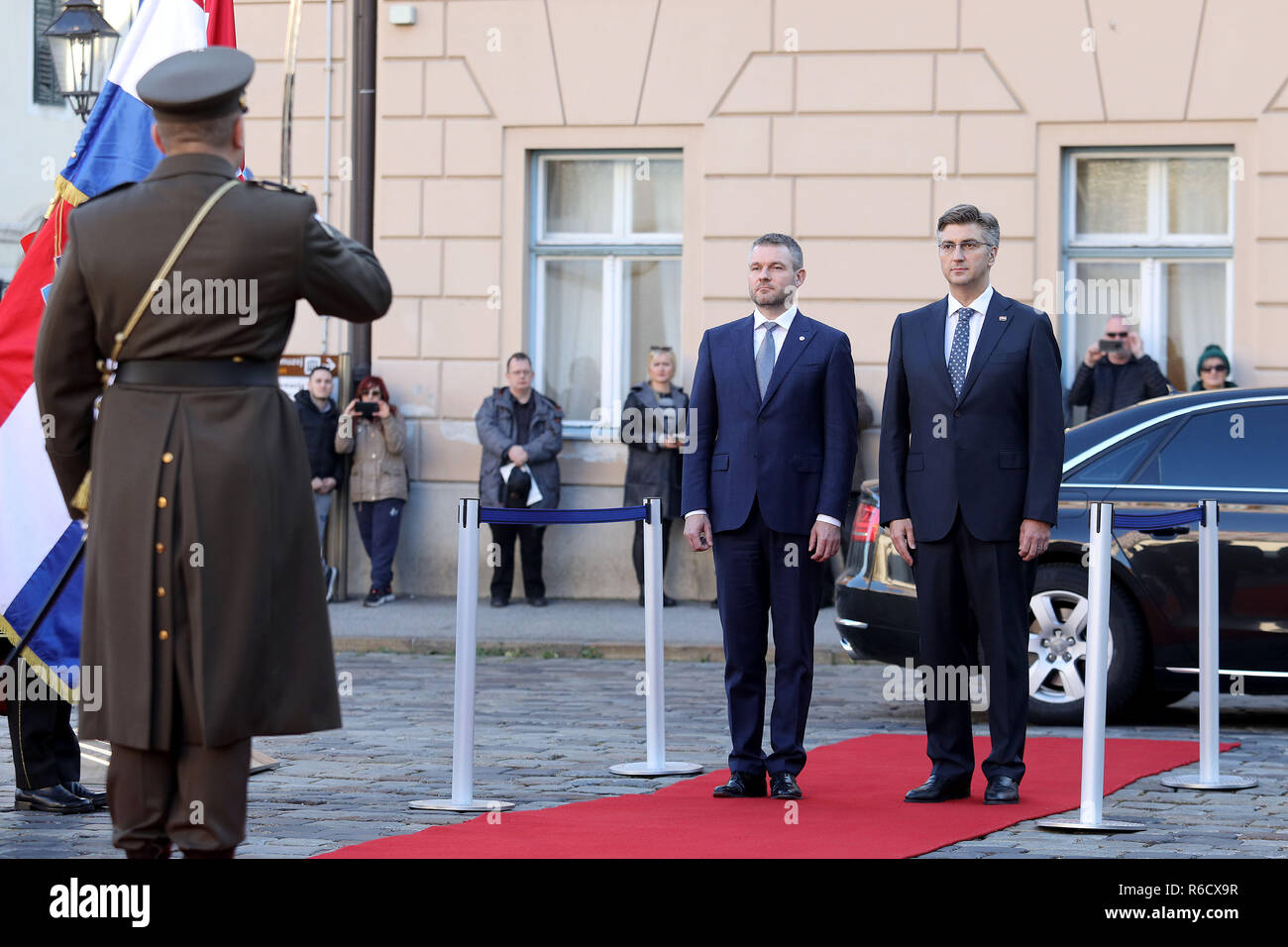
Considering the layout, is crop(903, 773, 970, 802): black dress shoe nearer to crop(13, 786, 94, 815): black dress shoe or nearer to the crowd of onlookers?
crop(13, 786, 94, 815): black dress shoe

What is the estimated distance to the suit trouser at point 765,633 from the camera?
7074 millimetres

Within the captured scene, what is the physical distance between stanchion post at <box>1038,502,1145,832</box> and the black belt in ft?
11.0

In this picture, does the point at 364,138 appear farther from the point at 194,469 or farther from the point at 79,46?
the point at 194,469

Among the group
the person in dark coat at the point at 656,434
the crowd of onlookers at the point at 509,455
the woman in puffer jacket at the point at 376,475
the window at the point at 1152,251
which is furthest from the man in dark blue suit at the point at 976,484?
the woman in puffer jacket at the point at 376,475

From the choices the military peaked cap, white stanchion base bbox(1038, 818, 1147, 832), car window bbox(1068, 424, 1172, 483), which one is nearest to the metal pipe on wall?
car window bbox(1068, 424, 1172, 483)

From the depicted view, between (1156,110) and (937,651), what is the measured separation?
349 inches

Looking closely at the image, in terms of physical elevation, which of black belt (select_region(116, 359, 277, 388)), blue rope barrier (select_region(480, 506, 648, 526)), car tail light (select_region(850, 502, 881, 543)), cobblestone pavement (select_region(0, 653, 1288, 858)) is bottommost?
cobblestone pavement (select_region(0, 653, 1288, 858))

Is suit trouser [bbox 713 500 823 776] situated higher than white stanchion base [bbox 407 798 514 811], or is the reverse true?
suit trouser [bbox 713 500 823 776]

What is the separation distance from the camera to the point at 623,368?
53.3ft

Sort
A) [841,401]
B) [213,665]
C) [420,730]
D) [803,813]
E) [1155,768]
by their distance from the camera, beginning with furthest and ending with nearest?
[420,730], [1155,768], [841,401], [803,813], [213,665]

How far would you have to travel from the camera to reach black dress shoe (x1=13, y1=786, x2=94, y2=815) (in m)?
6.79

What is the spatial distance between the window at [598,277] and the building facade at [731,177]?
0.7 inches
